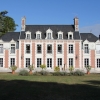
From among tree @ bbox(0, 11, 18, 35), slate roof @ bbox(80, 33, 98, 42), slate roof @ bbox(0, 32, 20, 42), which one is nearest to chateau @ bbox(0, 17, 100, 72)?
slate roof @ bbox(0, 32, 20, 42)

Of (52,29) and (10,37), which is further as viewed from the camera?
(52,29)

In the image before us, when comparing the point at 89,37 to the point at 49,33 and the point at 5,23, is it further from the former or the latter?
the point at 5,23

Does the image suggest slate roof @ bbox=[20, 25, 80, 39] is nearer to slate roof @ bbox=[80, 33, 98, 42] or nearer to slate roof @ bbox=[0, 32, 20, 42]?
slate roof @ bbox=[0, 32, 20, 42]

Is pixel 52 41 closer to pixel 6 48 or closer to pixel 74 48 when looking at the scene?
pixel 74 48

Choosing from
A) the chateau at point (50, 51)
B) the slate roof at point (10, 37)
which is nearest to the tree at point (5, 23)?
the slate roof at point (10, 37)

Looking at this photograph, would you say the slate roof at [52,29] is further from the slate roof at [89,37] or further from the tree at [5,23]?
the tree at [5,23]

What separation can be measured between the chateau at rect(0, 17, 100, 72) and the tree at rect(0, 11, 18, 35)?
→ 1388 cm

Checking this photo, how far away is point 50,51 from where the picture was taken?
35000 millimetres

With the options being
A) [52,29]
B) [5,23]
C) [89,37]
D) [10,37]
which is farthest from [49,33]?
[5,23]

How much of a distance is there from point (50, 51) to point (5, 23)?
18660mm

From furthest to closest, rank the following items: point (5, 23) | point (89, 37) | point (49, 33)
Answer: point (5, 23) < point (89, 37) < point (49, 33)

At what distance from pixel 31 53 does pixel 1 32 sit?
616 inches

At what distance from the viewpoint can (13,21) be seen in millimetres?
51375

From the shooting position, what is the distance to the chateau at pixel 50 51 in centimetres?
3469
